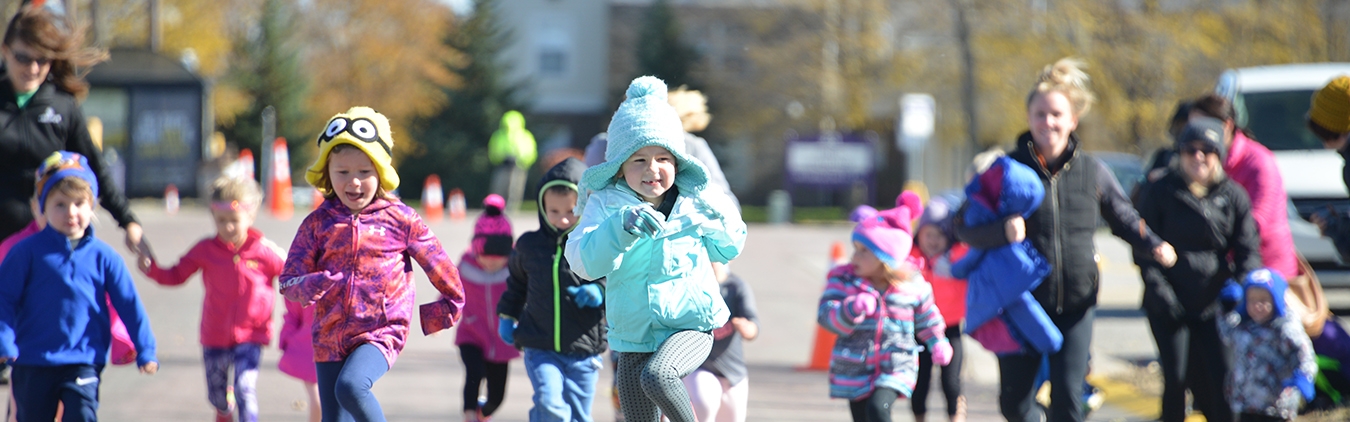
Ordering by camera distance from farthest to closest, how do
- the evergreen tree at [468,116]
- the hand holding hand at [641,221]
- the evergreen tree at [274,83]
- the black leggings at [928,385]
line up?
the evergreen tree at [468,116]
the evergreen tree at [274,83]
the black leggings at [928,385]
the hand holding hand at [641,221]

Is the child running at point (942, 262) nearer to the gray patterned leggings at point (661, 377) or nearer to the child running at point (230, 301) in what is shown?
the gray patterned leggings at point (661, 377)

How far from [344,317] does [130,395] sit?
373cm

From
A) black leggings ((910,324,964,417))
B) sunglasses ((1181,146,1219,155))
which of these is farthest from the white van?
black leggings ((910,324,964,417))

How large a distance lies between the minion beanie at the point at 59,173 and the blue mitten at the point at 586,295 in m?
2.09

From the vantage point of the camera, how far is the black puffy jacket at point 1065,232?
5.55 meters

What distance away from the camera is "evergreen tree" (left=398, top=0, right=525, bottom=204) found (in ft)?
146

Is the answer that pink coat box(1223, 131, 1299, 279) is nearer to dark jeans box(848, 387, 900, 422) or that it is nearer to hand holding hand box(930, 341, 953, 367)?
hand holding hand box(930, 341, 953, 367)

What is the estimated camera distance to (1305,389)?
6156 millimetres

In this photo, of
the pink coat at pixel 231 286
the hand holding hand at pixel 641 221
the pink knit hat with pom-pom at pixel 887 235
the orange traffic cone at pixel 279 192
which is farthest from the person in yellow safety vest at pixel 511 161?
the hand holding hand at pixel 641 221

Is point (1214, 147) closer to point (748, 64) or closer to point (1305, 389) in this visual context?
point (1305, 389)

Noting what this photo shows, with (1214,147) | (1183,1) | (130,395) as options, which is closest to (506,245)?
(130,395)

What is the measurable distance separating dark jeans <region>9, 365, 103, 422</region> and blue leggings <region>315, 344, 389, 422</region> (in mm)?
1139

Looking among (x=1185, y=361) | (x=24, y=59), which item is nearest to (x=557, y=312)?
(x=24, y=59)

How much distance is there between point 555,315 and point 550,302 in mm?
63
